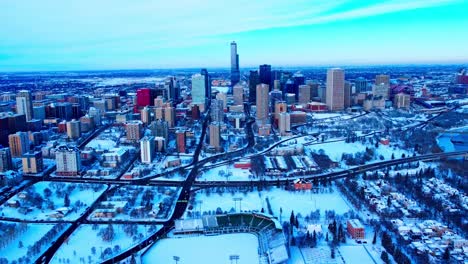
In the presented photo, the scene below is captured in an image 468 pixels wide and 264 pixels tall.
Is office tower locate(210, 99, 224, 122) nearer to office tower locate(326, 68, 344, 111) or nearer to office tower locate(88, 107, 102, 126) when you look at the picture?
office tower locate(88, 107, 102, 126)

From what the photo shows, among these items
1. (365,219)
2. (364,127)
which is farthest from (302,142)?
(365,219)

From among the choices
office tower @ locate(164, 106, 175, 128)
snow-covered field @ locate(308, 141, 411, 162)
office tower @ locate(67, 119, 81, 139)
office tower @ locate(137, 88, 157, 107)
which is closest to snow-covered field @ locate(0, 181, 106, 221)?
office tower @ locate(67, 119, 81, 139)

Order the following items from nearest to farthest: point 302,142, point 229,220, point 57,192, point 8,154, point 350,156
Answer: point 229,220, point 57,192, point 8,154, point 350,156, point 302,142

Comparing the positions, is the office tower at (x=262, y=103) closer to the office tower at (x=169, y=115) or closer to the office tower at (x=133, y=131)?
the office tower at (x=169, y=115)

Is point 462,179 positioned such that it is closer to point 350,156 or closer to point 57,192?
point 350,156

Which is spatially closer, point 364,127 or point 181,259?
point 181,259

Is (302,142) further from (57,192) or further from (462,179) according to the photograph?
(57,192)

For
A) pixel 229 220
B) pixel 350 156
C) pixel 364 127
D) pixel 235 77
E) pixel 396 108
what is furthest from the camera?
pixel 235 77

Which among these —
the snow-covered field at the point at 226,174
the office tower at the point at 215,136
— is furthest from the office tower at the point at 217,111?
the snow-covered field at the point at 226,174
